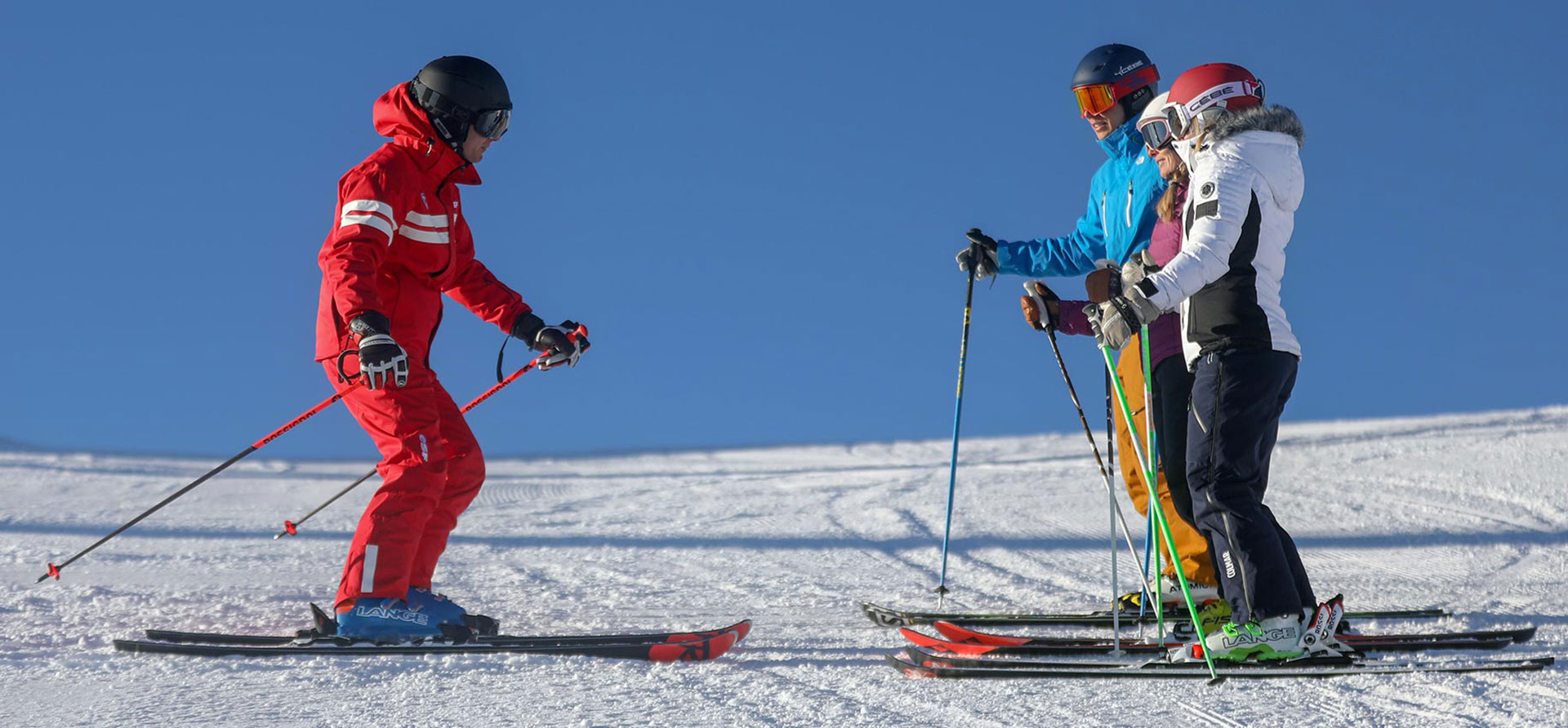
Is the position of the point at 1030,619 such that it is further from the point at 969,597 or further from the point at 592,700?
the point at 592,700

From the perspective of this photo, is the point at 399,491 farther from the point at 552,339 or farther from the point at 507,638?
the point at 552,339

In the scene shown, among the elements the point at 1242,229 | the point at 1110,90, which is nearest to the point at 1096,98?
the point at 1110,90

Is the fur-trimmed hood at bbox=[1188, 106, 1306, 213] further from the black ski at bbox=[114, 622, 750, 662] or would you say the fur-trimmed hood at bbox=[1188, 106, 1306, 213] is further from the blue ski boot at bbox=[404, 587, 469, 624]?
the blue ski boot at bbox=[404, 587, 469, 624]

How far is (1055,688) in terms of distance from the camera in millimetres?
3057

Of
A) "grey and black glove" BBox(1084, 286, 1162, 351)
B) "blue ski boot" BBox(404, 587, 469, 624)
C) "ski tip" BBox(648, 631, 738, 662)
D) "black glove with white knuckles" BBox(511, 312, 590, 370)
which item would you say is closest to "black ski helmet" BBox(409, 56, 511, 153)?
"black glove with white knuckles" BBox(511, 312, 590, 370)

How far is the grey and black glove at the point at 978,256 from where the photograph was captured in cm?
471

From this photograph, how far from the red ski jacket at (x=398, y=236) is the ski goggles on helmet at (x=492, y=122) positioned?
119mm

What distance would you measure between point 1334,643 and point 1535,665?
1.52ft

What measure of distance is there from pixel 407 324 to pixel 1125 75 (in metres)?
2.60

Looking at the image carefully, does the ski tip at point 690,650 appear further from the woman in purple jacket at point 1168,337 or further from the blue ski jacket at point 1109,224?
the blue ski jacket at point 1109,224

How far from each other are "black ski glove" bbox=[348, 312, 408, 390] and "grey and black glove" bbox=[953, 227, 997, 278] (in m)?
2.14

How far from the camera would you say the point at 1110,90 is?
4406 millimetres

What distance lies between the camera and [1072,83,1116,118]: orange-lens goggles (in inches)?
174

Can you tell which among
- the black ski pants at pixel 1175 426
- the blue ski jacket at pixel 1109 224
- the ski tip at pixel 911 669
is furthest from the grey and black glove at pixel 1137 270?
the ski tip at pixel 911 669
